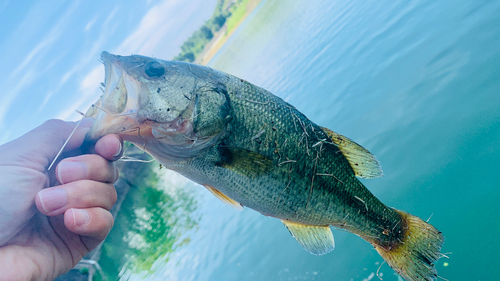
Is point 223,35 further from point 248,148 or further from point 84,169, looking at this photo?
point 84,169

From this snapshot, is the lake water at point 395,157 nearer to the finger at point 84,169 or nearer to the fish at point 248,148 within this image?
the fish at point 248,148

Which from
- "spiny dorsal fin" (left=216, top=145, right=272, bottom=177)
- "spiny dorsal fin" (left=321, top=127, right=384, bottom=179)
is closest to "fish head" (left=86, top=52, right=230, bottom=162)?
"spiny dorsal fin" (left=216, top=145, right=272, bottom=177)

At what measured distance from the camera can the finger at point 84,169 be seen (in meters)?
1.77

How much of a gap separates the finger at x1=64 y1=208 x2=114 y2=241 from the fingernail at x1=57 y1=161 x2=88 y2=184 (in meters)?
0.21

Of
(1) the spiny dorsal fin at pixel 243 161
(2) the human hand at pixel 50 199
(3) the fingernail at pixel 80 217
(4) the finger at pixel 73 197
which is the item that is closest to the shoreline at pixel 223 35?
(1) the spiny dorsal fin at pixel 243 161

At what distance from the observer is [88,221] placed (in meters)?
1.76

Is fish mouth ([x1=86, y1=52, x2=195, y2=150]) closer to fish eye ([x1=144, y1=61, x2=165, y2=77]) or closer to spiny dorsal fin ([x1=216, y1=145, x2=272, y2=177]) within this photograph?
fish eye ([x1=144, y1=61, x2=165, y2=77])

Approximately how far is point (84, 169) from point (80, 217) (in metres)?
0.32

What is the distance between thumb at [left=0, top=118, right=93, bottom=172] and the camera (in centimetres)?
177

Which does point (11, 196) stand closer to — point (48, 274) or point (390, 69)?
point (48, 274)

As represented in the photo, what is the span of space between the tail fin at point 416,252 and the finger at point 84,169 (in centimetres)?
280

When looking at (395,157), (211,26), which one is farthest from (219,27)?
(395,157)

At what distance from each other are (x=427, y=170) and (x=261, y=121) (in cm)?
482

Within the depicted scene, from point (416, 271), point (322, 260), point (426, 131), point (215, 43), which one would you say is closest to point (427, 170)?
point (426, 131)
